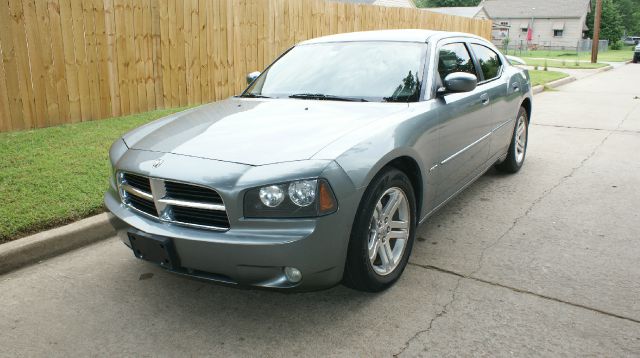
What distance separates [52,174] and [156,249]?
Answer: 9.68 feet

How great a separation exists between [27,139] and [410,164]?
200 inches

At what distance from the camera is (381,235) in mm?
3309

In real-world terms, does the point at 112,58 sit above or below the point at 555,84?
above

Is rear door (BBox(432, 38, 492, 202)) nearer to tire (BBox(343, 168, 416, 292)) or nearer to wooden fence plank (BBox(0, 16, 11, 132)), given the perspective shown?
tire (BBox(343, 168, 416, 292))

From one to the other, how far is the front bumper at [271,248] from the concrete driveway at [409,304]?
362mm

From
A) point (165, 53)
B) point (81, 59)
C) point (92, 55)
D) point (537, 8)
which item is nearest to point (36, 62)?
point (81, 59)

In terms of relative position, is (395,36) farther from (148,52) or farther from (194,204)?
(148,52)

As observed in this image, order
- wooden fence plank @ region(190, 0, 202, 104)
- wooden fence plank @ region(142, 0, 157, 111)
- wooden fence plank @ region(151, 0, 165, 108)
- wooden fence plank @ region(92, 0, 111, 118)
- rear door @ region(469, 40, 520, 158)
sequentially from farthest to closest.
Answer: wooden fence plank @ region(190, 0, 202, 104)
wooden fence plank @ region(151, 0, 165, 108)
wooden fence plank @ region(142, 0, 157, 111)
wooden fence plank @ region(92, 0, 111, 118)
rear door @ region(469, 40, 520, 158)

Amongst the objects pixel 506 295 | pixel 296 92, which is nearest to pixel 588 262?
pixel 506 295

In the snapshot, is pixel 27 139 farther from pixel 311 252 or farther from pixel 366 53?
pixel 311 252

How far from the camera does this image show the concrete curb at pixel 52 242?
3770 mm

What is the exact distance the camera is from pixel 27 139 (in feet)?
21.4

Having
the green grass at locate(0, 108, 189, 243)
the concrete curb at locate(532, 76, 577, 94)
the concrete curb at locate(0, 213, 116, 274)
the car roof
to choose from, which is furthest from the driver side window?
the concrete curb at locate(532, 76, 577, 94)

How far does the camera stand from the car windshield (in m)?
3.95
